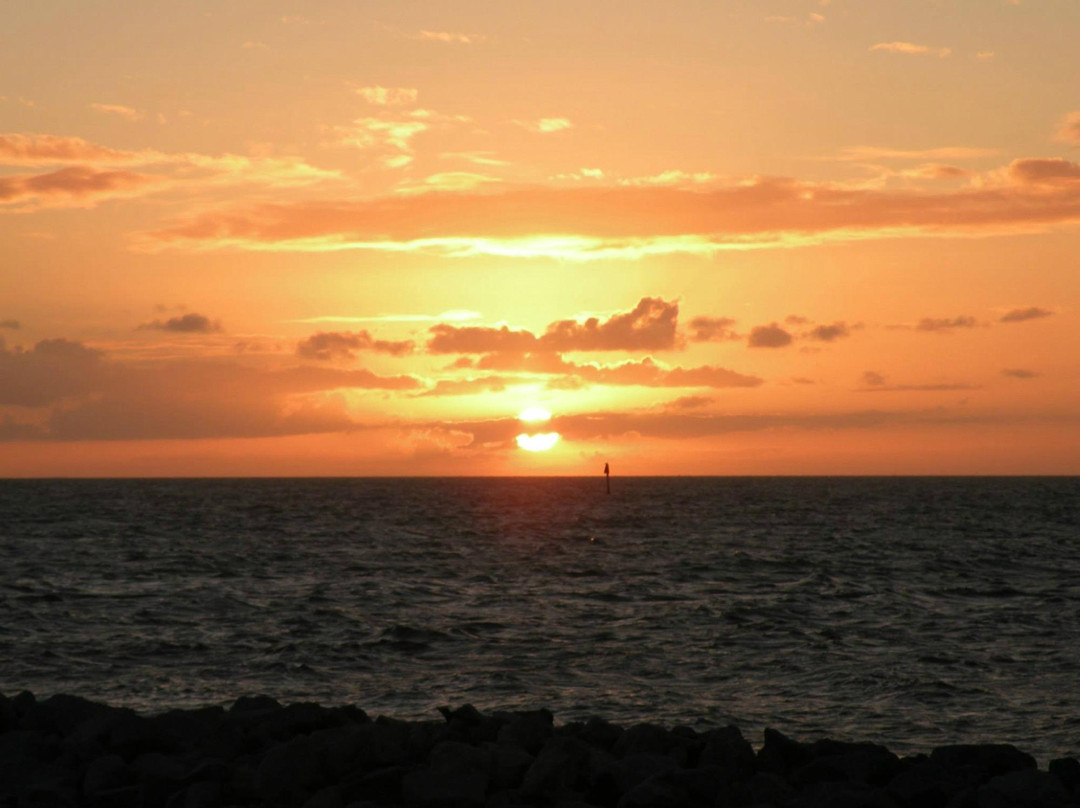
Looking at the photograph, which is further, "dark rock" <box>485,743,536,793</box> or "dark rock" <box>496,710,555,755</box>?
"dark rock" <box>496,710,555,755</box>

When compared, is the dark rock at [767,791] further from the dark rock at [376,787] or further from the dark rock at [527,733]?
the dark rock at [376,787]

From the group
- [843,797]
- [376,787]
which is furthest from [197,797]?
[843,797]

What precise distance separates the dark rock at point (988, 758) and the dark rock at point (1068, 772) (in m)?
0.30

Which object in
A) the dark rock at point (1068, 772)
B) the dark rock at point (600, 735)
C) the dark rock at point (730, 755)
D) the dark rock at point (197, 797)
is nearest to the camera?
the dark rock at point (197, 797)

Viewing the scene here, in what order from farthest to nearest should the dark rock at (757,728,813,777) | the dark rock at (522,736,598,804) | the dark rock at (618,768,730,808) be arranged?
the dark rock at (757,728,813,777) → the dark rock at (522,736,598,804) → the dark rock at (618,768,730,808)

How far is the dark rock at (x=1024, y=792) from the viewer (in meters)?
10.3

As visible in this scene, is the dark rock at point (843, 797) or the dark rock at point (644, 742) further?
the dark rock at point (644, 742)

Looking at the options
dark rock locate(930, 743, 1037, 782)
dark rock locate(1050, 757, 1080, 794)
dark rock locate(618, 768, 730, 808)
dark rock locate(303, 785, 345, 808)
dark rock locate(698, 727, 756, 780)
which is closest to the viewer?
dark rock locate(303, 785, 345, 808)

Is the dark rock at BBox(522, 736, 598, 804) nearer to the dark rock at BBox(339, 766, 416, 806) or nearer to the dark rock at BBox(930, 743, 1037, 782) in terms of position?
the dark rock at BBox(339, 766, 416, 806)

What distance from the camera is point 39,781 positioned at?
11.0 m

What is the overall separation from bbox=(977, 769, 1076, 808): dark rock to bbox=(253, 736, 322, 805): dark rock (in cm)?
584

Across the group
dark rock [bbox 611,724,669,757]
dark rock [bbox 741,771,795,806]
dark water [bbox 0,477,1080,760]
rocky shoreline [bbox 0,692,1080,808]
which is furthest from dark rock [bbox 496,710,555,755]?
dark water [bbox 0,477,1080,760]

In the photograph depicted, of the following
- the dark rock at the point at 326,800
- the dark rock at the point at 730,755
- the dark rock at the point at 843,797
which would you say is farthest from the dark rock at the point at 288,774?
the dark rock at the point at 843,797

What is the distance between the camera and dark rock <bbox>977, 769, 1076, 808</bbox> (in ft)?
33.7
